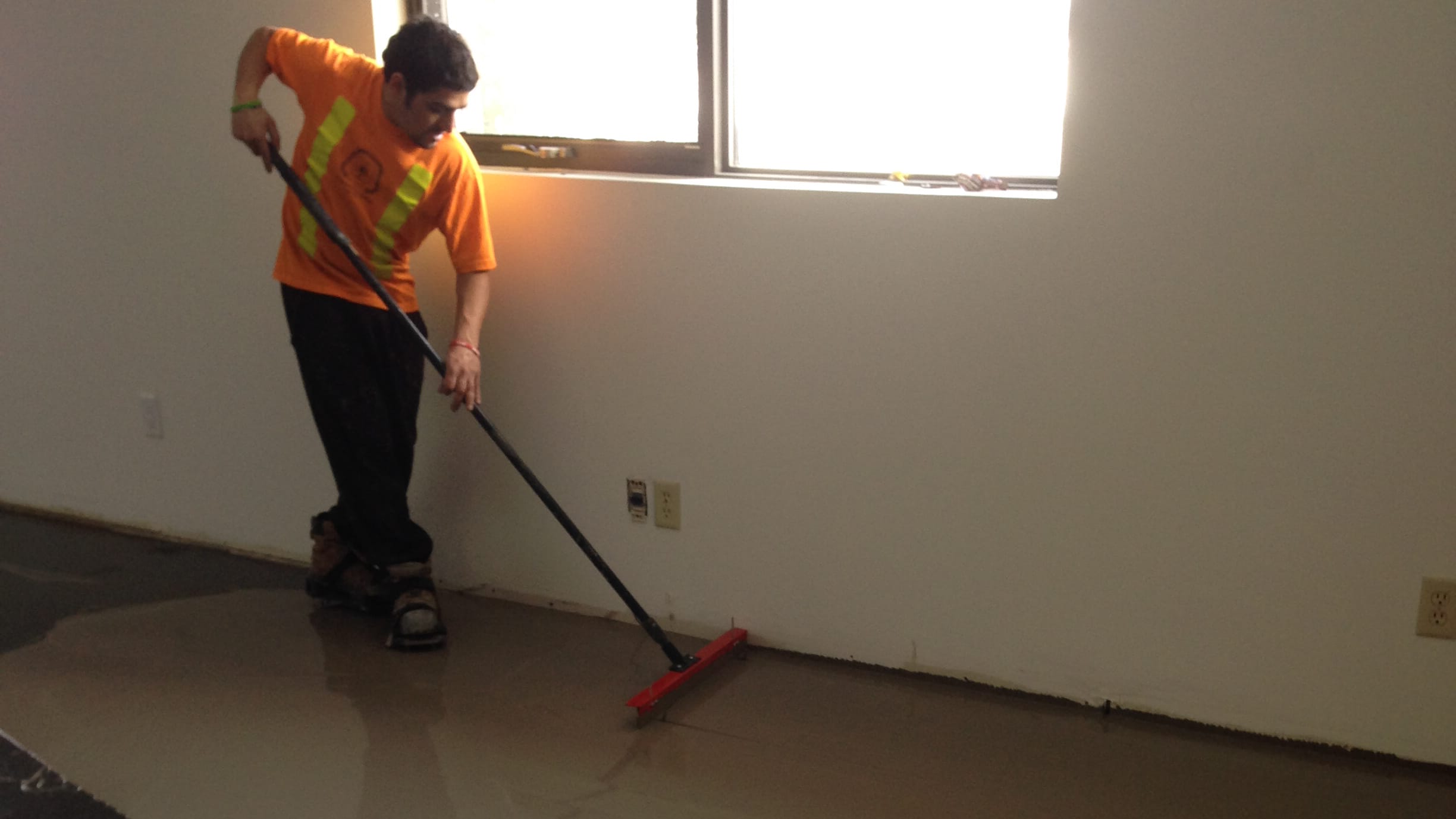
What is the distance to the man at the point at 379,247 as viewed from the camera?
225 cm

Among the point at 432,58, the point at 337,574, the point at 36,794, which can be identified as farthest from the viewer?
the point at 337,574

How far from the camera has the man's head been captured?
6.97 ft

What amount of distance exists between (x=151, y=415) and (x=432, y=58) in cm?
155

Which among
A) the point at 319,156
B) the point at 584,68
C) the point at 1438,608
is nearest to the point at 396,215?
the point at 319,156

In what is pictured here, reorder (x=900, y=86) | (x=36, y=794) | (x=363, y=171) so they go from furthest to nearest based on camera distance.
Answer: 1. (x=363, y=171)
2. (x=900, y=86)
3. (x=36, y=794)

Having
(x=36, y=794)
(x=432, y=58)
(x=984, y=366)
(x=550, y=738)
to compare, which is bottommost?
(x=550, y=738)

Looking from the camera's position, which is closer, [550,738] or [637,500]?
[550,738]

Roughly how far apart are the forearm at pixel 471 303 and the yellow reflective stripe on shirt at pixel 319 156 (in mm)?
306

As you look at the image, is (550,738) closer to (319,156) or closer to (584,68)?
(319,156)

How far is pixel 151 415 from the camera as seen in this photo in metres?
3.12

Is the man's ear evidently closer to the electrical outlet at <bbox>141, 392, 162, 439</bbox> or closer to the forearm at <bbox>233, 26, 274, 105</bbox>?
the forearm at <bbox>233, 26, 274, 105</bbox>

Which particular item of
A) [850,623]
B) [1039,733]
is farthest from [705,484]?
[1039,733]

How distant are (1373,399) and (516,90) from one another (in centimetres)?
182

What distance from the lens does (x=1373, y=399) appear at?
1885mm
